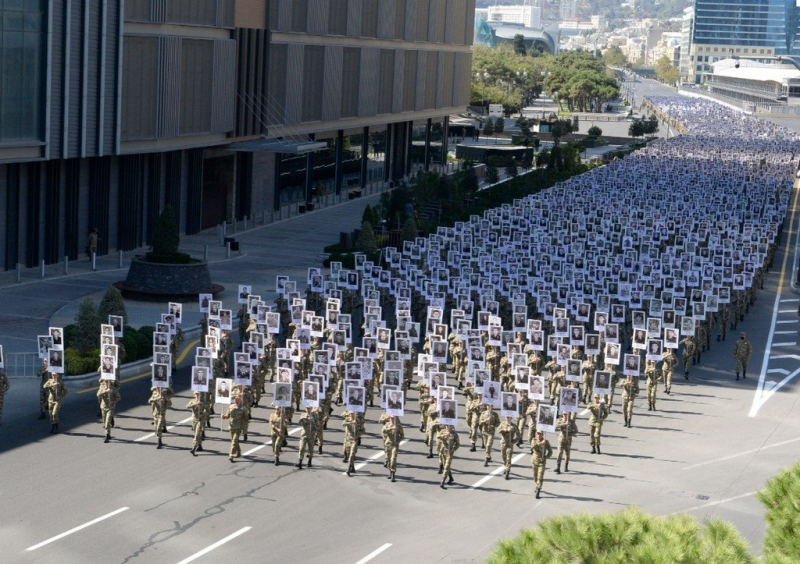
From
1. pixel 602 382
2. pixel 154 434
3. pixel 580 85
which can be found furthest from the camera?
pixel 580 85

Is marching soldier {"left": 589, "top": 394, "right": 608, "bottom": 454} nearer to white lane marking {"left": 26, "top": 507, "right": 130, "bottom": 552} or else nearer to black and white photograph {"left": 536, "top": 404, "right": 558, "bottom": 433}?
black and white photograph {"left": 536, "top": 404, "right": 558, "bottom": 433}

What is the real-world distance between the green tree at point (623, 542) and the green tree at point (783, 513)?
84 cm

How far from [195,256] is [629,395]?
24.8 meters

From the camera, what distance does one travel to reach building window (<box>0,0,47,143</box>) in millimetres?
40031

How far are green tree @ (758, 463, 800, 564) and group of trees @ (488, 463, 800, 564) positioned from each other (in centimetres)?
56

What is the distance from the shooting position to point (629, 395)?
28406 mm

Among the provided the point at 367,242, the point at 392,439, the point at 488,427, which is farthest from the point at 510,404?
the point at 367,242

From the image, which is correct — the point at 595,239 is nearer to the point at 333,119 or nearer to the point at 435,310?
the point at 435,310

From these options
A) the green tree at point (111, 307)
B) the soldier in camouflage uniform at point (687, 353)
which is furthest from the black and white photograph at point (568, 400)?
the green tree at point (111, 307)

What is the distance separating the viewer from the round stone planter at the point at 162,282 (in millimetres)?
40219

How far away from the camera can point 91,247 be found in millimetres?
45656

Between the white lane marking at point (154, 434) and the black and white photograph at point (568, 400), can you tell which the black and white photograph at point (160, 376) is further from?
the black and white photograph at point (568, 400)

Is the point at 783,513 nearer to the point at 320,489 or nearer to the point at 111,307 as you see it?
the point at 320,489

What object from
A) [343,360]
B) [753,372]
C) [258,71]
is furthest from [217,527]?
[258,71]
